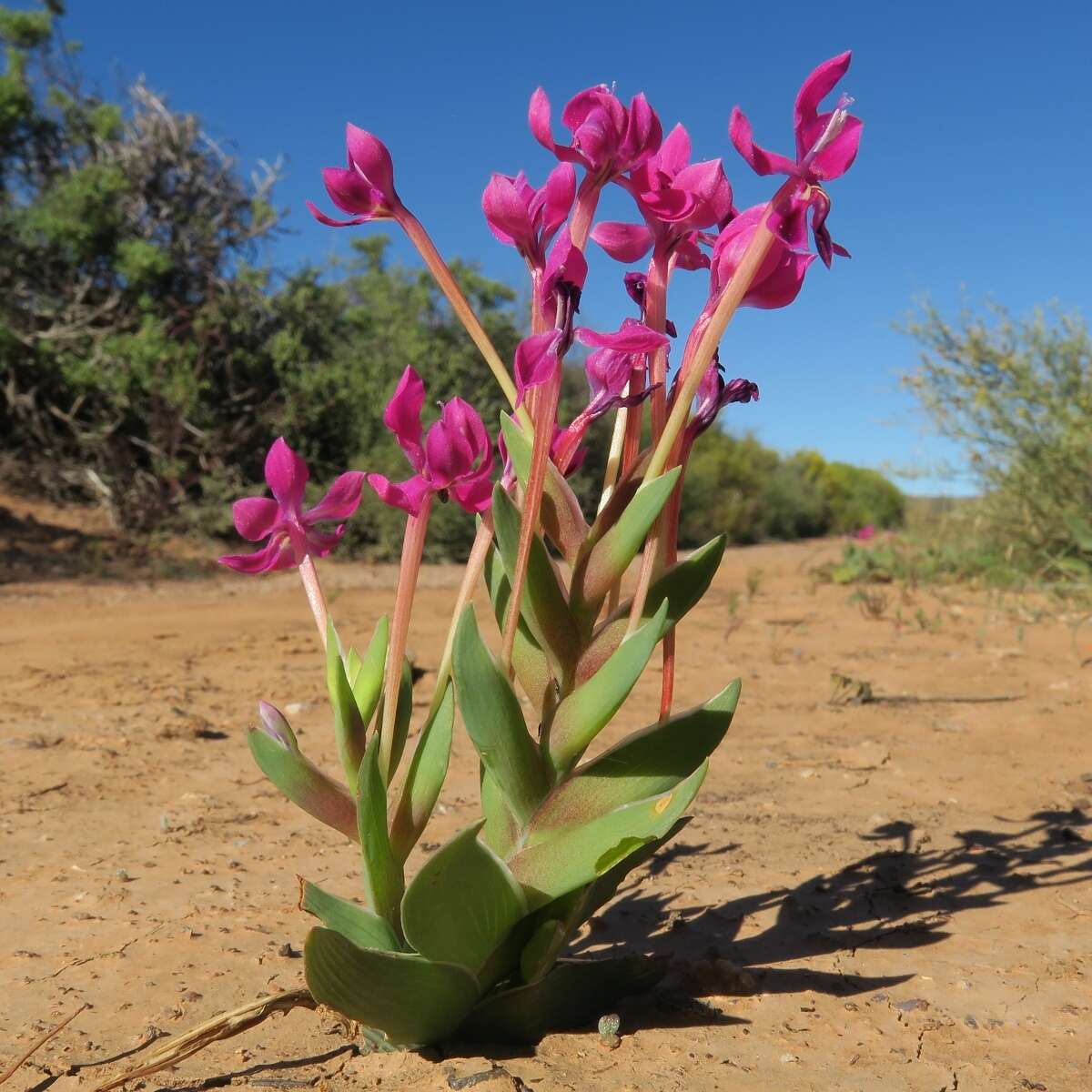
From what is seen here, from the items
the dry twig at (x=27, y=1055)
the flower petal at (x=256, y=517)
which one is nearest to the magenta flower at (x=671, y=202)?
the flower petal at (x=256, y=517)

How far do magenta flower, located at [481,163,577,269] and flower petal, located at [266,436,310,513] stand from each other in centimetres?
40

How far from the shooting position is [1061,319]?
691 cm

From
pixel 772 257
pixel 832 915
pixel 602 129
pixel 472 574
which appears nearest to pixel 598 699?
pixel 472 574

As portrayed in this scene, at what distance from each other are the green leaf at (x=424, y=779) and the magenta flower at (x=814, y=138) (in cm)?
80

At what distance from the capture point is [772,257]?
4.10 feet

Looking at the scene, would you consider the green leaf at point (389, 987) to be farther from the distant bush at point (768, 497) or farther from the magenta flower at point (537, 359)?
the distant bush at point (768, 497)

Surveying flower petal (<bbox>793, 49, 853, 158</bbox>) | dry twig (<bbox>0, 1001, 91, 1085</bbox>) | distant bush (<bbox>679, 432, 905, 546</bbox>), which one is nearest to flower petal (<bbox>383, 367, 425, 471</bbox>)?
flower petal (<bbox>793, 49, 853, 158</bbox>)

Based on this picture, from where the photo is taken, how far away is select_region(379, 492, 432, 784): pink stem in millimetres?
1372

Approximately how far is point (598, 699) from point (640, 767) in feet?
0.43

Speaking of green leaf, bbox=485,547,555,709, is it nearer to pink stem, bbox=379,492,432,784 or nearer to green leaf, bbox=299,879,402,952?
pink stem, bbox=379,492,432,784

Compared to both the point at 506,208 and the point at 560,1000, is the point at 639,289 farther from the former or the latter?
the point at 560,1000

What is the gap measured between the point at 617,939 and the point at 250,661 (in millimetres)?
2933

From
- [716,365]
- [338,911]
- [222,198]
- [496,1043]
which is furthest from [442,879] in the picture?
[222,198]

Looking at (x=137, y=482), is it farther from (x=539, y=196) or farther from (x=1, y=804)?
(x=539, y=196)
